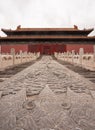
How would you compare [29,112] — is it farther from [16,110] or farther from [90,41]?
[90,41]

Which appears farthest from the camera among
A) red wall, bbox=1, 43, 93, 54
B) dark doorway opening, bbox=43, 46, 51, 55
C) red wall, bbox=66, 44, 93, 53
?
dark doorway opening, bbox=43, 46, 51, 55

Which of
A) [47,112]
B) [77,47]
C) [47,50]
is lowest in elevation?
[47,112]

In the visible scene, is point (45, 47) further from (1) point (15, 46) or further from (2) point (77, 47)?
(2) point (77, 47)

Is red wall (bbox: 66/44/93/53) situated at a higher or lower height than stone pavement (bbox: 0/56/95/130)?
higher

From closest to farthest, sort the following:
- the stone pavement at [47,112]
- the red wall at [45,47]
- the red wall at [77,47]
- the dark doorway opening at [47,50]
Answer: the stone pavement at [47,112] < the red wall at [77,47] < the red wall at [45,47] < the dark doorway opening at [47,50]

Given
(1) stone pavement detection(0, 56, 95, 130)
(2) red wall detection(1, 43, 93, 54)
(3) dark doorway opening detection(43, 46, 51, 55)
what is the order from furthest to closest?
(3) dark doorway opening detection(43, 46, 51, 55)
(2) red wall detection(1, 43, 93, 54)
(1) stone pavement detection(0, 56, 95, 130)

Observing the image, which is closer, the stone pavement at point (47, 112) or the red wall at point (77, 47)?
the stone pavement at point (47, 112)

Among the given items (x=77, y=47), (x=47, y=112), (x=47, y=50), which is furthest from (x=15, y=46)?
(x=47, y=112)

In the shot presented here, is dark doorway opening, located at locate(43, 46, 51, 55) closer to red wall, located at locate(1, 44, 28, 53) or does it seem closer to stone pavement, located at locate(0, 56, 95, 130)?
red wall, located at locate(1, 44, 28, 53)

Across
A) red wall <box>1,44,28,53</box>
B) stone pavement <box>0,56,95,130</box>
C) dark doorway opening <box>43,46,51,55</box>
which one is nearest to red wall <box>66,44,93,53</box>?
dark doorway opening <box>43,46,51,55</box>

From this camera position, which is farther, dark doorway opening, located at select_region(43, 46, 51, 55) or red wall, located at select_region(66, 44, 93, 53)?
dark doorway opening, located at select_region(43, 46, 51, 55)

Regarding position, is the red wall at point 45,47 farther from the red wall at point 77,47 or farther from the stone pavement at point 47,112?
the stone pavement at point 47,112

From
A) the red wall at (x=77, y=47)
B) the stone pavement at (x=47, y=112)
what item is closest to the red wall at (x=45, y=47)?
the red wall at (x=77, y=47)

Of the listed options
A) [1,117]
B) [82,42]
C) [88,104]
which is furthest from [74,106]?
[82,42]
